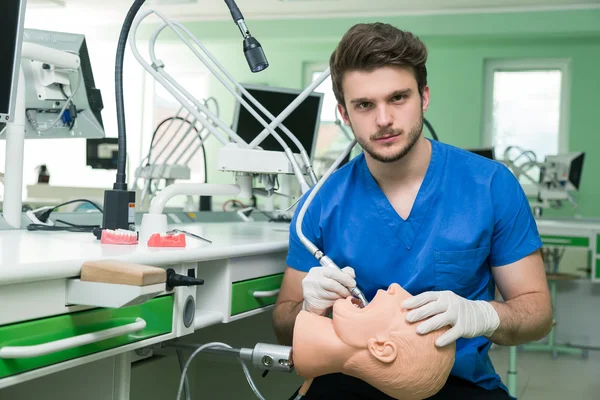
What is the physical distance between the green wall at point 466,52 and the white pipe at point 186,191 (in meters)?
4.59

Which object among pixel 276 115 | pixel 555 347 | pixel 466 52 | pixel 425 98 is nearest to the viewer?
pixel 425 98

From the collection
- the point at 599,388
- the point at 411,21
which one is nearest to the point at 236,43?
the point at 411,21

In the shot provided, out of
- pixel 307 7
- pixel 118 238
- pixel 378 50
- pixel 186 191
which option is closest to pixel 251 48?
pixel 378 50

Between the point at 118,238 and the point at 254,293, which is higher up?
the point at 118,238

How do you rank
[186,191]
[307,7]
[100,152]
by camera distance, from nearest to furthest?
[186,191] < [100,152] < [307,7]

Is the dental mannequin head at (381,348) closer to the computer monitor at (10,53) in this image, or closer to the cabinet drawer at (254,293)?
the cabinet drawer at (254,293)

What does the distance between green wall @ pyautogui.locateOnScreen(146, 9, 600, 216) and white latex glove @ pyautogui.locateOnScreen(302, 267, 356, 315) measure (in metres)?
5.10

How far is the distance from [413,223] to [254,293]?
0.40 metres

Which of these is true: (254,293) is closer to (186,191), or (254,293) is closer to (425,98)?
(186,191)

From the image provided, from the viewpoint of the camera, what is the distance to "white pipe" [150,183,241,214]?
4.84 feet

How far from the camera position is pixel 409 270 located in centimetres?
137

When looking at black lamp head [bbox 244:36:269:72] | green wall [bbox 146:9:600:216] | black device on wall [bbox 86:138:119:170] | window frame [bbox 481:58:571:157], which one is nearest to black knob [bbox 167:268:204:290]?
black lamp head [bbox 244:36:269:72]

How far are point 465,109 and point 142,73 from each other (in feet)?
13.0

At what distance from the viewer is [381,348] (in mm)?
1045
